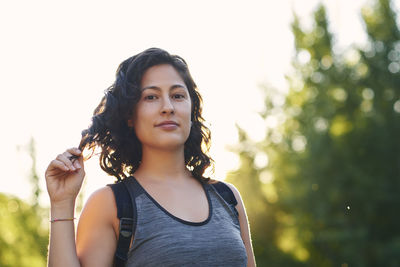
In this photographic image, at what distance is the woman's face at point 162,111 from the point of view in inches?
91.7

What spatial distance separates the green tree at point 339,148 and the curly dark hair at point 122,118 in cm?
1565

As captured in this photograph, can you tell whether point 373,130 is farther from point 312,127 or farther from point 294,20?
point 294,20

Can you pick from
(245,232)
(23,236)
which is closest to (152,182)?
(245,232)

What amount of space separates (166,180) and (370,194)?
55.5 feet

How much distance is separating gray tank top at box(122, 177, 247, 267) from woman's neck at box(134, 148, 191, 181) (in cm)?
13

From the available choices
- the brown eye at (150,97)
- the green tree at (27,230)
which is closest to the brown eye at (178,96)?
the brown eye at (150,97)

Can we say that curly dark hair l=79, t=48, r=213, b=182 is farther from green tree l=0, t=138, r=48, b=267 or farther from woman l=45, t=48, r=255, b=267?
green tree l=0, t=138, r=48, b=267

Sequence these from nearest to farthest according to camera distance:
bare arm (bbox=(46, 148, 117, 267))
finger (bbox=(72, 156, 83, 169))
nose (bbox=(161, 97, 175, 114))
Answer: bare arm (bbox=(46, 148, 117, 267)), finger (bbox=(72, 156, 83, 169)), nose (bbox=(161, 97, 175, 114))

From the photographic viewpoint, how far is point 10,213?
769 inches

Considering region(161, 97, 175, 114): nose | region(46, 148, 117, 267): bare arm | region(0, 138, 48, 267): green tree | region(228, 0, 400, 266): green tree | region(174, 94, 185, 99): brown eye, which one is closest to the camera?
region(46, 148, 117, 267): bare arm

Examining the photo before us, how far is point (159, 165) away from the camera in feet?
7.93

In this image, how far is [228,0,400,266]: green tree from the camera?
58.8 feet

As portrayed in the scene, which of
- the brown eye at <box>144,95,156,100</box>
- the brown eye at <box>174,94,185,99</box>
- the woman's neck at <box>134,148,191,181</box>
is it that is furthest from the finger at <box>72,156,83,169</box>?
the brown eye at <box>174,94,185,99</box>

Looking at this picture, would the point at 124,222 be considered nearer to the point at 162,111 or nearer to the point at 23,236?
the point at 162,111
